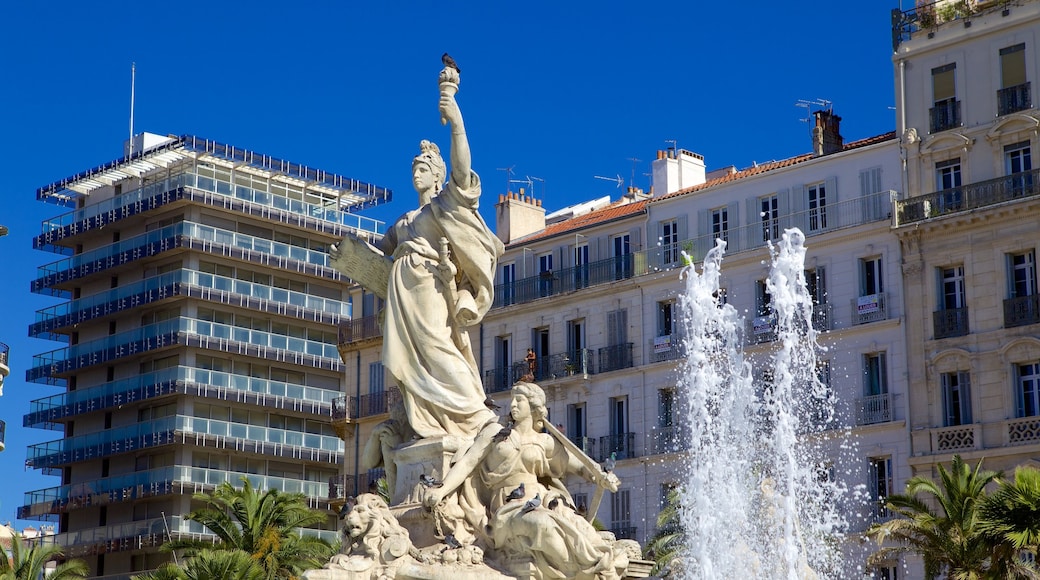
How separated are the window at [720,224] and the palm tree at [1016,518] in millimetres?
19836

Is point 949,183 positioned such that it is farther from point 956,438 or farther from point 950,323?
point 956,438

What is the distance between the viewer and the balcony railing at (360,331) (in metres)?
67.2

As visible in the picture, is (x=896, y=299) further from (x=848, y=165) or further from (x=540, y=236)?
(x=540, y=236)

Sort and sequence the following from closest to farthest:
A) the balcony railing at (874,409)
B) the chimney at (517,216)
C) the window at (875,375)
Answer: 1. the balcony railing at (874,409)
2. the window at (875,375)
3. the chimney at (517,216)

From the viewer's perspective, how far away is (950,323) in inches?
1949

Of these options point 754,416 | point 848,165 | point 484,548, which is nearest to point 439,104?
point 484,548

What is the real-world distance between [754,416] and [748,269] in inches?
261

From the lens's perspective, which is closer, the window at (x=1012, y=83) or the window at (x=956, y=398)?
the window at (x=956, y=398)

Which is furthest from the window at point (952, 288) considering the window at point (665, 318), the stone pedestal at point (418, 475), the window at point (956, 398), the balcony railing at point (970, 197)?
the stone pedestal at point (418, 475)

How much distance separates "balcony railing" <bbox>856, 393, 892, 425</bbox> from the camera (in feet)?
163

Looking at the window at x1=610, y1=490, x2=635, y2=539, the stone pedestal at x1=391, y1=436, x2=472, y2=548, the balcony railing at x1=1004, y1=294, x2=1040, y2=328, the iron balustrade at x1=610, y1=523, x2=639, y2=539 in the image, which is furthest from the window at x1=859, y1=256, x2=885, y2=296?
the stone pedestal at x1=391, y1=436, x2=472, y2=548

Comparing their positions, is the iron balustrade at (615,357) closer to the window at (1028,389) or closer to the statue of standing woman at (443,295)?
the window at (1028,389)

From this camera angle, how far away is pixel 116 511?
77625 millimetres

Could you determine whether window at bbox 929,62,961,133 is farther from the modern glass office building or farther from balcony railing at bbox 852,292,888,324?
the modern glass office building
